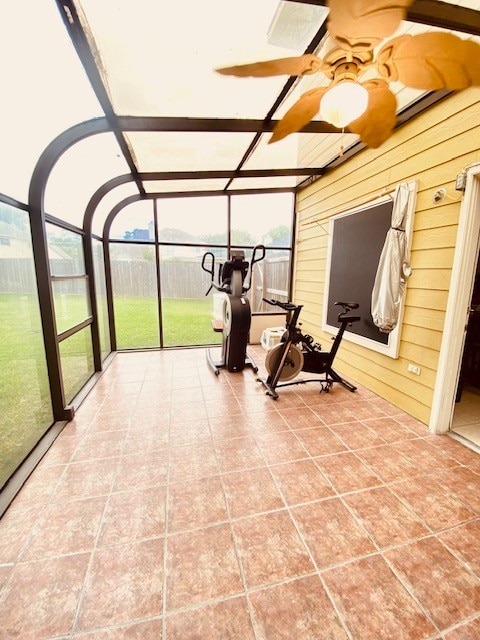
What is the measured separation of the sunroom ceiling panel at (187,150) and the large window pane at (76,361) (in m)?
2.27

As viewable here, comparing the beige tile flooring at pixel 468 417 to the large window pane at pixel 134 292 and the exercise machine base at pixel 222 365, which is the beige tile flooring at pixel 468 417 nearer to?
the exercise machine base at pixel 222 365

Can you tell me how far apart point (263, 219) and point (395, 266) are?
310cm

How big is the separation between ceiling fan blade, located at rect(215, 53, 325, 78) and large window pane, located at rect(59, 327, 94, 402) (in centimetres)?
272

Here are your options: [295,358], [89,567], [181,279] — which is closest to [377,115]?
[295,358]

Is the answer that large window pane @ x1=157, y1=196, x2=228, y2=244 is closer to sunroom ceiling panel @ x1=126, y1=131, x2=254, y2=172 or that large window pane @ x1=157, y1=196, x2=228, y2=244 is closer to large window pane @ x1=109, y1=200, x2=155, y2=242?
large window pane @ x1=109, y1=200, x2=155, y2=242

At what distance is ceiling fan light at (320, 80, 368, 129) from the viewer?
1191 mm

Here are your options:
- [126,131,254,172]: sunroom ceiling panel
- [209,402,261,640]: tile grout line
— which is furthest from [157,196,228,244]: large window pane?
[209,402,261,640]: tile grout line

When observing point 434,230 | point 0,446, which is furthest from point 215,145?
point 0,446

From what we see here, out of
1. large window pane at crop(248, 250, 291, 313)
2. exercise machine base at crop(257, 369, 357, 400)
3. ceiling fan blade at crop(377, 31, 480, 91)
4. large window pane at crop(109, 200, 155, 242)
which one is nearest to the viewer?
ceiling fan blade at crop(377, 31, 480, 91)

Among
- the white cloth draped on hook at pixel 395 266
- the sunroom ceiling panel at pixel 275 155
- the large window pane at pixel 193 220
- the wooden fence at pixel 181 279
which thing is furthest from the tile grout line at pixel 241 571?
the large window pane at pixel 193 220

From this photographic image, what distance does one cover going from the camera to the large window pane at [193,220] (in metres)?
4.59

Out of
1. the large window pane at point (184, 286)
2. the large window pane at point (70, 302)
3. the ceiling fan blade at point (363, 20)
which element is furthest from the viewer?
the large window pane at point (184, 286)

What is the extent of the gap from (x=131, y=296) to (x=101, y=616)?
4279 mm

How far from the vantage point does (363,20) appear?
98 cm
